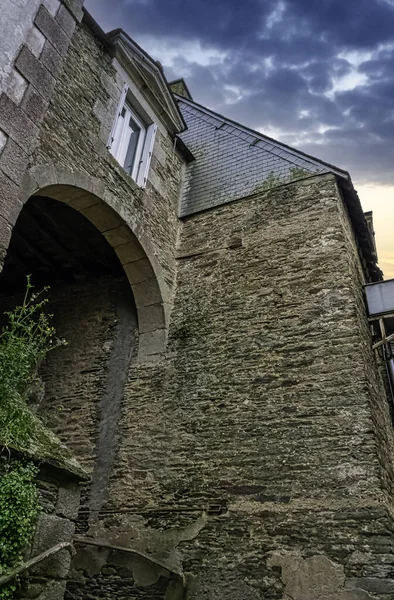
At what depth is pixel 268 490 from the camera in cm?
459

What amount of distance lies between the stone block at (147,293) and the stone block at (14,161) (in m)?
2.63

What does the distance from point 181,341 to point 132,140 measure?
3170mm

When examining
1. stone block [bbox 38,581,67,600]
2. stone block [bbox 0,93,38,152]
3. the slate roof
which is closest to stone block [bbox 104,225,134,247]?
the slate roof

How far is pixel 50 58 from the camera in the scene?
4.45m

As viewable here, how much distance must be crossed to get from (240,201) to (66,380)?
3.61 m

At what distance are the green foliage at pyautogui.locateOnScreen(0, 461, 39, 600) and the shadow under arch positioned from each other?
3.10 m

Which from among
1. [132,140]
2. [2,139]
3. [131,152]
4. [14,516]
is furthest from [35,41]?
[14,516]

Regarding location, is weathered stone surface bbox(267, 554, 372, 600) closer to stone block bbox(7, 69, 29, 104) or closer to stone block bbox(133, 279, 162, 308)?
stone block bbox(133, 279, 162, 308)

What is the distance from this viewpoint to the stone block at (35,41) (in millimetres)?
4230

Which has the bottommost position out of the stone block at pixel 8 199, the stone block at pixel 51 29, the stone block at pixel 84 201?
the stone block at pixel 8 199

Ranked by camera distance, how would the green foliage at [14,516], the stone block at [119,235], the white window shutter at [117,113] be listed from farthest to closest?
the stone block at [119,235], the white window shutter at [117,113], the green foliage at [14,516]

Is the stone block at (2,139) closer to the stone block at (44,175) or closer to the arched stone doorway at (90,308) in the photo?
the stone block at (44,175)

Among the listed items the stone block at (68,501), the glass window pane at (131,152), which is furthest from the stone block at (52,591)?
the glass window pane at (131,152)

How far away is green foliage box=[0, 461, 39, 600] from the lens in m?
2.83
